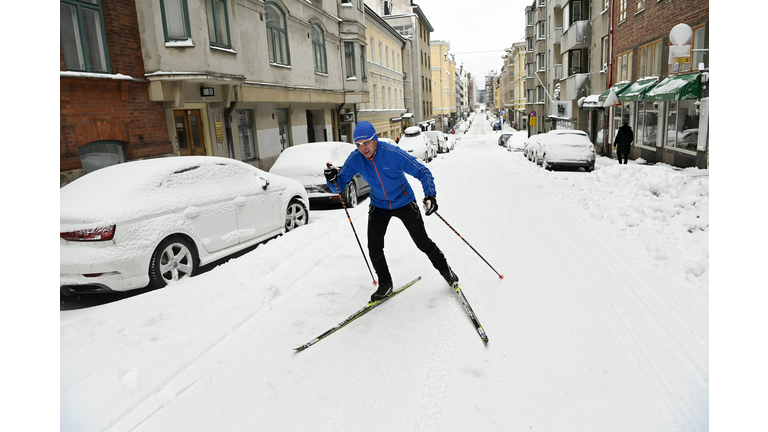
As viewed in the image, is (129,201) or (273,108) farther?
(273,108)

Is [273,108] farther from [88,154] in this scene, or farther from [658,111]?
[658,111]

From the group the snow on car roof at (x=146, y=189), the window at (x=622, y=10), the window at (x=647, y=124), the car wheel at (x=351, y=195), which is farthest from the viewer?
the window at (x=622, y=10)

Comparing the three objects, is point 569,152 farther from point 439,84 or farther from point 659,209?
point 439,84

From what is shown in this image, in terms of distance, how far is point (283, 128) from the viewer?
19.2 meters

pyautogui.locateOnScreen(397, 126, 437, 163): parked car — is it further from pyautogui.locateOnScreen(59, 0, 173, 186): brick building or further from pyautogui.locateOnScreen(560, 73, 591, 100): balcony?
pyautogui.locateOnScreen(59, 0, 173, 186): brick building

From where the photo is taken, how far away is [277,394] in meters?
3.27

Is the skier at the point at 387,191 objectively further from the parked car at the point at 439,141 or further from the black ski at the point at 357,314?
the parked car at the point at 439,141

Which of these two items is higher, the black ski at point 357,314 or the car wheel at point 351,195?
the car wheel at point 351,195

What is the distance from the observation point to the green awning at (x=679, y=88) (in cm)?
1351

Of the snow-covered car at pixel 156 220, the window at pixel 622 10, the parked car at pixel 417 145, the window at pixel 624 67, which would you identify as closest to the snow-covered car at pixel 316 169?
the snow-covered car at pixel 156 220

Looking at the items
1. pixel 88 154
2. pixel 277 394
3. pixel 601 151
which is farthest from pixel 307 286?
pixel 601 151

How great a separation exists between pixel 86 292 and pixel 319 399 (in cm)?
340

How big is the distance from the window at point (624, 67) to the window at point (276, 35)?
50.3 feet

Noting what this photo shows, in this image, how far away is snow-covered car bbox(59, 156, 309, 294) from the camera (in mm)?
4914
